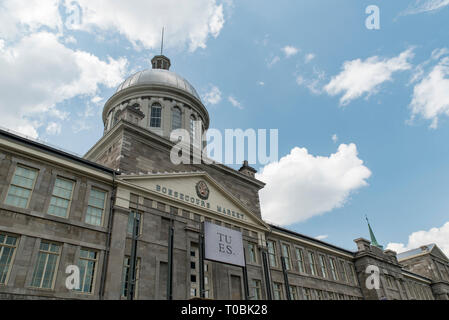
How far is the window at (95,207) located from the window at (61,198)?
3.61ft

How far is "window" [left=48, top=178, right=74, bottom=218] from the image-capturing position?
1684 cm

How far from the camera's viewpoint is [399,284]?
39812 mm

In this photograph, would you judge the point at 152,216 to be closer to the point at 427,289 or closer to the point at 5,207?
the point at 5,207

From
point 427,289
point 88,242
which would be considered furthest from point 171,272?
point 427,289

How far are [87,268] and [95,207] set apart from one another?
3.28 meters

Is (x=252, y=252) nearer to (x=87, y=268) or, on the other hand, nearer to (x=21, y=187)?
(x=87, y=268)

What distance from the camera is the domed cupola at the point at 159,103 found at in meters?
31.6

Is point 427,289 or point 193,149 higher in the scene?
point 193,149

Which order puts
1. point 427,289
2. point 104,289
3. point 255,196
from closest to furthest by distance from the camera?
point 104,289 < point 255,196 < point 427,289

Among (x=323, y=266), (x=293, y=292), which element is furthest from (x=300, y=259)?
(x=323, y=266)

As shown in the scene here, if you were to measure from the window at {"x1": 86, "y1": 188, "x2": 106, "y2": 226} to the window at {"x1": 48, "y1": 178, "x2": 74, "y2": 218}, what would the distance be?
1.10 meters

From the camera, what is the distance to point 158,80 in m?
34.5

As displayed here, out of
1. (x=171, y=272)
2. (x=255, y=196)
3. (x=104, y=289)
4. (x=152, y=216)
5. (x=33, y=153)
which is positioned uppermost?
(x=255, y=196)
